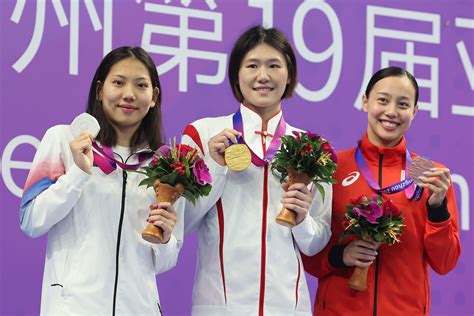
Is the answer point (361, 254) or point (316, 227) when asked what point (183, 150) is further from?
point (361, 254)

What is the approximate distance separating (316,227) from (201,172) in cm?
62

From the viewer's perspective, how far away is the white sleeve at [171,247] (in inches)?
156

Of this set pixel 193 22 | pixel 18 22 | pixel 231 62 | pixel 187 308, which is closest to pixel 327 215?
pixel 231 62

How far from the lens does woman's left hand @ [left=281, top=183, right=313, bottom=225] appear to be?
12.9 ft

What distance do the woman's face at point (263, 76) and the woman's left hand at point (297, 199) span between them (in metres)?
0.45

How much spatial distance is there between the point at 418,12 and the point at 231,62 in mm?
1831

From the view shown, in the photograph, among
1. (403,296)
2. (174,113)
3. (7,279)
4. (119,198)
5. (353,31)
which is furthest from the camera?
(353,31)

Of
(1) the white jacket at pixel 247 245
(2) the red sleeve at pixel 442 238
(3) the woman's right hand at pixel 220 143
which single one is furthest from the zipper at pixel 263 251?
(2) the red sleeve at pixel 442 238

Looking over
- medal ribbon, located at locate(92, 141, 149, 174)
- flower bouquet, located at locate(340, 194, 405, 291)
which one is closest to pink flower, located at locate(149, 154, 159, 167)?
medal ribbon, located at locate(92, 141, 149, 174)

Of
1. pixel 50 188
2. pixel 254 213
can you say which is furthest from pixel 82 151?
pixel 254 213

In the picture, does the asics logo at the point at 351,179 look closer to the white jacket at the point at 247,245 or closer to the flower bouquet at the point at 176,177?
the white jacket at the point at 247,245

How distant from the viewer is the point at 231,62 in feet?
14.2

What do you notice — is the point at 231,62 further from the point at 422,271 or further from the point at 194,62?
the point at 422,271

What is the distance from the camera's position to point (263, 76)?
4.18m
